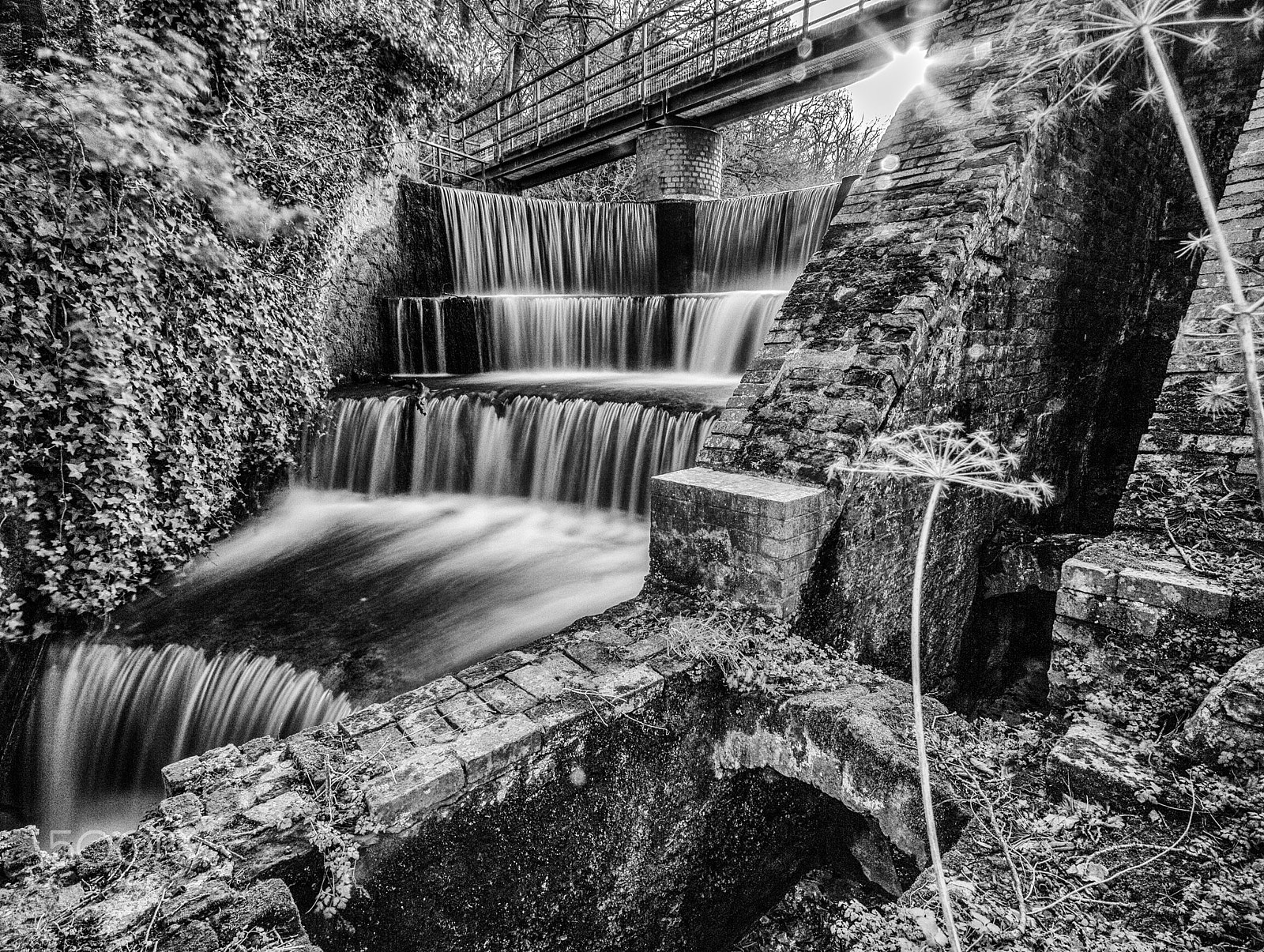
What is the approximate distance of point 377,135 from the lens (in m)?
9.06

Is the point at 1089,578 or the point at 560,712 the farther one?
the point at 1089,578

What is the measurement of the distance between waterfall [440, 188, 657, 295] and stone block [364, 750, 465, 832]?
10222mm

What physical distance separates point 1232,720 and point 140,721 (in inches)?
213

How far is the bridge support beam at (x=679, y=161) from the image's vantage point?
450 inches

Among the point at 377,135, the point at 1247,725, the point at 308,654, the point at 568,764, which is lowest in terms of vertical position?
the point at 308,654

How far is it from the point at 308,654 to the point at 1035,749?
4066mm

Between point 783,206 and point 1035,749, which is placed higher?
point 783,206

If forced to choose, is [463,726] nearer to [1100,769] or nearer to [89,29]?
[1100,769]

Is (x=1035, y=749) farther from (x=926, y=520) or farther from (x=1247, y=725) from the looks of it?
(x=926, y=520)

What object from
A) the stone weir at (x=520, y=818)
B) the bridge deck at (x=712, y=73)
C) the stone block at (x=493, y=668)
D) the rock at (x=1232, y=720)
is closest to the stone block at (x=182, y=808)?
the stone weir at (x=520, y=818)

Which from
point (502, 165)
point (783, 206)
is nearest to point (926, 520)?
point (783, 206)

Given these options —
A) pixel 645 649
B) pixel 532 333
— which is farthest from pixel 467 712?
pixel 532 333

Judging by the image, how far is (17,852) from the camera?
5.49 ft

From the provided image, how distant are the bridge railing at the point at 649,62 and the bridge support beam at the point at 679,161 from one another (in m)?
0.72
